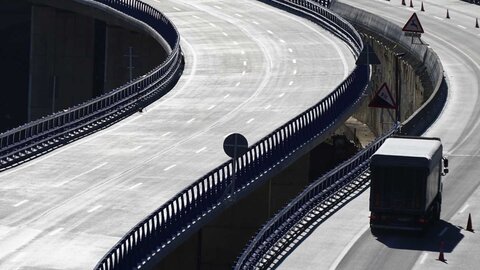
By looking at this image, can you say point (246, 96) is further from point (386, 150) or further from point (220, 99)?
point (386, 150)

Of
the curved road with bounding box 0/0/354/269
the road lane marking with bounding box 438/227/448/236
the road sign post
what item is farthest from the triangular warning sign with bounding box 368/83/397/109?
the road sign post

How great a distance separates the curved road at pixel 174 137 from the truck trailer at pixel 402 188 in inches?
320

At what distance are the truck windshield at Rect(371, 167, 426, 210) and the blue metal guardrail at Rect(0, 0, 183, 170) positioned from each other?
57.0 feet

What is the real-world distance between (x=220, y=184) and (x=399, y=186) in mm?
6877

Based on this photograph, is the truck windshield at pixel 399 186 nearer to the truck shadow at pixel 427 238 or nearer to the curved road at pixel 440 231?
the truck shadow at pixel 427 238

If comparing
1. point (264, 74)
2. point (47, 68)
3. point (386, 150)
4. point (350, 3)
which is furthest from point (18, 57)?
point (386, 150)

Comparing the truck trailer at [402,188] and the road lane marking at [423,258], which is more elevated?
the truck trailer at [402,188]

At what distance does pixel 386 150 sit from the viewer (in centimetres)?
4525

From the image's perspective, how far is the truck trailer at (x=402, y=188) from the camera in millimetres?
44250

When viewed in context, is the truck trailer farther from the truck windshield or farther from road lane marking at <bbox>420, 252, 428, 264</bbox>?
road lane marking at <bbox>420, 252, 428, 264</bbox>

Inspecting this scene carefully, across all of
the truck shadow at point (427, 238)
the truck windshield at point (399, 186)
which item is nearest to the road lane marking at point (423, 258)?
the truck shadow at point (427, 238)

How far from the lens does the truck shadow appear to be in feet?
145

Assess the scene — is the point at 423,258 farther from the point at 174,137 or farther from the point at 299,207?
the point at 174,137

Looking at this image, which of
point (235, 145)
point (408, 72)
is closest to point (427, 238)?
point (235, 145)
